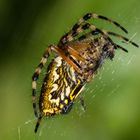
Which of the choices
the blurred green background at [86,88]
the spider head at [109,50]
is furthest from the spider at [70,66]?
the blurred green background at [86,88]

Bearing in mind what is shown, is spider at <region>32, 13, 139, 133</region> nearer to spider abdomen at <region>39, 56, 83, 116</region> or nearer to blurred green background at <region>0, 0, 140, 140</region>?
spider abdomen at <region>39, 56, 83, 116</region>

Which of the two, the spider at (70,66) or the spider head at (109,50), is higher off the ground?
the spider head at (109,50)

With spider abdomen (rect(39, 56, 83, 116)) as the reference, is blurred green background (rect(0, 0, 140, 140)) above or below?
below

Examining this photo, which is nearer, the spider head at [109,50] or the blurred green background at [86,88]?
the spider head at [109,50]

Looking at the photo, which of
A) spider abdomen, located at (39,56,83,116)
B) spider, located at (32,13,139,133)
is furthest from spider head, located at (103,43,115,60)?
spider abdomen, located at (39,56,83,116)

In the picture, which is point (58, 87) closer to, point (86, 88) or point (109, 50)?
point (109, 50)

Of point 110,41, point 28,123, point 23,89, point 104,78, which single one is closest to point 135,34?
point 104,78

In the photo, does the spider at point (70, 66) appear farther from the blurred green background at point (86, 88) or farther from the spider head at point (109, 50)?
the blurred green background at point (86, 88)

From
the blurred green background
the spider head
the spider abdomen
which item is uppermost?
the spider head
